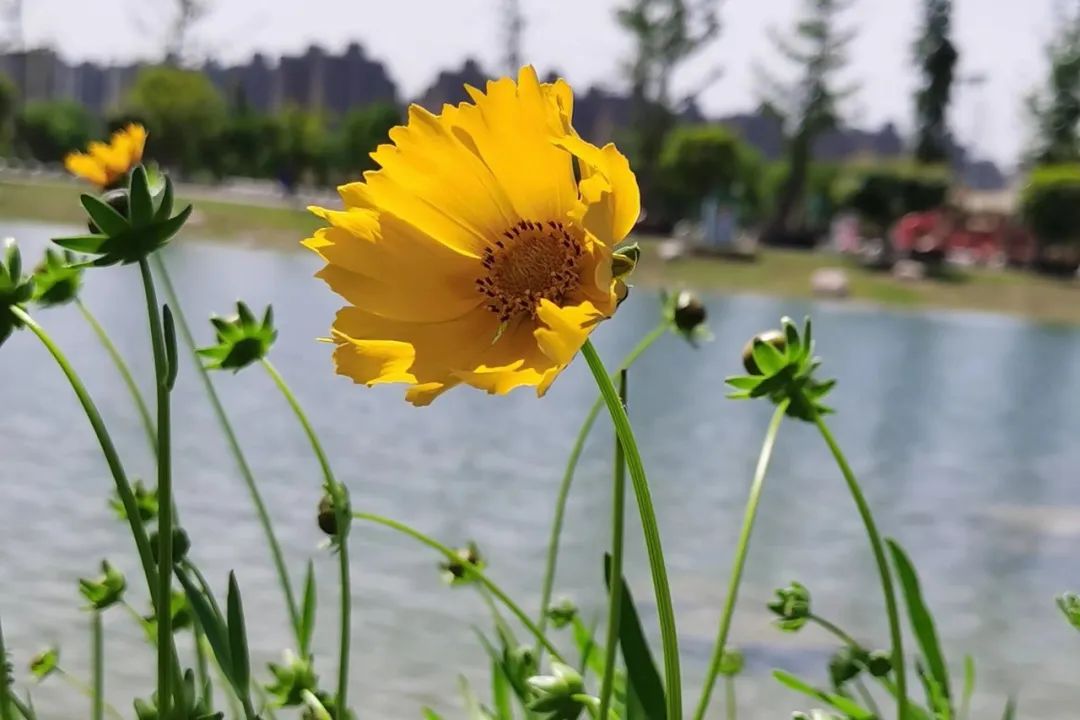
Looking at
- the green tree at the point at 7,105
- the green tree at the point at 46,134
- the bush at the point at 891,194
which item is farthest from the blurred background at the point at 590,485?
the green tree at the point at 46,134

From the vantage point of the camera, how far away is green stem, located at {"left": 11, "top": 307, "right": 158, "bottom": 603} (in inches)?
13.1

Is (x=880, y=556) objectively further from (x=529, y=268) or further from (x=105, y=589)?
(x=105, y=589)

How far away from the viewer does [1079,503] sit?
2.61 meters

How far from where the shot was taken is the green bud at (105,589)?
56 cm

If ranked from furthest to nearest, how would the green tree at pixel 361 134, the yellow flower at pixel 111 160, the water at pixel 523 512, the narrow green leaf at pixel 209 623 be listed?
the green tree at pixel 361 134
the water at pixel 523 512
the yellow flower at pixel 111 160
the narrow green leaf at pixel 209 623

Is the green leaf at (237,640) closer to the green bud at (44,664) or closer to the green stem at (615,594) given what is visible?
the green stem at (615,594)

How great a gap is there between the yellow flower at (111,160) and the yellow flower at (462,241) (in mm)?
335

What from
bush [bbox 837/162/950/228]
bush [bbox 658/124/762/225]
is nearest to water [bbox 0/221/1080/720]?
bush [bbox 837/162/950/228]

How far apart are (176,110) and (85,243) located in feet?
61.8

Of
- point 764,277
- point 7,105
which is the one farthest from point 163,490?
point 7,105

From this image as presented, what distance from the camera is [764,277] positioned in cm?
1052

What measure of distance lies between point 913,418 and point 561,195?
3.64 meters

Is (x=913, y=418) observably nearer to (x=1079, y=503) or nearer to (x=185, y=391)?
(x=1079, y=503)

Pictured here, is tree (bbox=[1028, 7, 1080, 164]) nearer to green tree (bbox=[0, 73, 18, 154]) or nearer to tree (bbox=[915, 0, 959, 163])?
tree (bbox=[915, 0, 959, 163])
